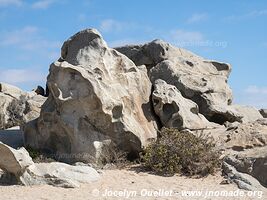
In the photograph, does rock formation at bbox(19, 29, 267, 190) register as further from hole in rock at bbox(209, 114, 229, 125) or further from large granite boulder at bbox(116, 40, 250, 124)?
hole in rock at bbox(209, 114, 229, 125)

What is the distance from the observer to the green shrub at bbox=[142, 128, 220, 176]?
39.1 feet

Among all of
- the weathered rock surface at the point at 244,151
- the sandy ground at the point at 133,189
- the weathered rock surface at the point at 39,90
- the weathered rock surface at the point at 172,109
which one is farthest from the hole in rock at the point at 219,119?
the weathered rock surface at the point at 39,90

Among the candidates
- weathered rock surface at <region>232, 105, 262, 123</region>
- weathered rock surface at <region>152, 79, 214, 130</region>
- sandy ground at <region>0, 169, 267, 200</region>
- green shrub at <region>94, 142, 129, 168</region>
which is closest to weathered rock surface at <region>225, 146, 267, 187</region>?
sandy ground at <region>0, 169, 267, 200</region>

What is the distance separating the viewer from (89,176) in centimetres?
1078

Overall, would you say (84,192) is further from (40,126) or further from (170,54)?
(170,54)

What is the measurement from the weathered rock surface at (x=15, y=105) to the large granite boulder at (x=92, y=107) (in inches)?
154

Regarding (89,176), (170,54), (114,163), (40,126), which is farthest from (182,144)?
(170,54)

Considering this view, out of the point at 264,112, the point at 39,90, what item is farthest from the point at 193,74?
the point at 39,90

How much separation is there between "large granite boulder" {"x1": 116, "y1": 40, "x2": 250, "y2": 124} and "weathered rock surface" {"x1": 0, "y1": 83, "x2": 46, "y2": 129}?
4337mm

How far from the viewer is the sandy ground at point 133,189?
9578mm

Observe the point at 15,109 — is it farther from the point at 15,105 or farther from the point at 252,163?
the point at 252,163

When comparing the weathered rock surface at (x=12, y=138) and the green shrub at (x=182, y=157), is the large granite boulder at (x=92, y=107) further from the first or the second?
the green shrub at (x=182, y=157)

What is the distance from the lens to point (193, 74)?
17750 millimetres

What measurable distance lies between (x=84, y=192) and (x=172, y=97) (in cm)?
552
